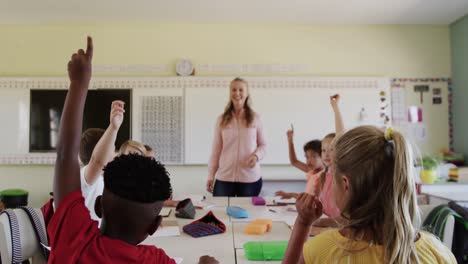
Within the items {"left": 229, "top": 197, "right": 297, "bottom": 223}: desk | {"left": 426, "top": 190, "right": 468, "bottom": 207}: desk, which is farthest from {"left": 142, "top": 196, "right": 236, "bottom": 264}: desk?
{"left": 426, "top": 190, "right": 468, "bottom": 207}: desk

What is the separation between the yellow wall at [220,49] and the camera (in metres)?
4.10

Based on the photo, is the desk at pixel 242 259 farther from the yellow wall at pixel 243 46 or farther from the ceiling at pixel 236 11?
the yellow wall at pixel 243 46

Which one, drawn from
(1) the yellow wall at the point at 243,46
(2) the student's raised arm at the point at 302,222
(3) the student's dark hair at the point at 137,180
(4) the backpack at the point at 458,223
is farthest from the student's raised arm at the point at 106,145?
(1) the yellow wall at the point at 243,46

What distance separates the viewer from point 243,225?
5.63 ft

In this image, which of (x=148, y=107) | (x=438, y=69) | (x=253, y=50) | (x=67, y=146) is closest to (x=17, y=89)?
(x=148, y=107)

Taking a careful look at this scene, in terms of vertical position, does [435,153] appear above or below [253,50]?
below

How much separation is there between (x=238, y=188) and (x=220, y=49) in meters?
2.07

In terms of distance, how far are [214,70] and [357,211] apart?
3.44 metres

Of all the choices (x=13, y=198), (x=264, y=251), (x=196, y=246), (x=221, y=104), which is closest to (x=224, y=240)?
(x=196, y=246)

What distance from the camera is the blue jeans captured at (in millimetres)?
2703

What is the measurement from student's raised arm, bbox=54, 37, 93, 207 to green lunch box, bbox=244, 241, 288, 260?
2.43 ft

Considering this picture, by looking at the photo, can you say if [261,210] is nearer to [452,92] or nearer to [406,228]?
→ [406,228]

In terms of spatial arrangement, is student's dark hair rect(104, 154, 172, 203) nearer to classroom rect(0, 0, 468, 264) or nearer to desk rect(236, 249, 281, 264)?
desk rect(236, 249, 281, 264)

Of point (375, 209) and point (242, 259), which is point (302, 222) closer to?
point (375, 209)
